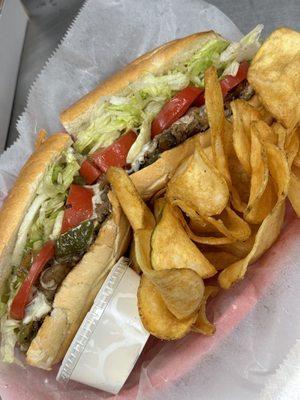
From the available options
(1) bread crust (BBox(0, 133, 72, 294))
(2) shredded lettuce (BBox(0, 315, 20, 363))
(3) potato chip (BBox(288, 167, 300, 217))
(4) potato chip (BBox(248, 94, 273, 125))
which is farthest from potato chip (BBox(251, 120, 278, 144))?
(2) shredded lettuce (BBox(0, 315, 20, 363))

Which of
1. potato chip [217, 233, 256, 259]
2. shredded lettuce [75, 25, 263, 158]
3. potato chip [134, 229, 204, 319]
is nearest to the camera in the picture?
potato chip [134, 229, 204, 319]

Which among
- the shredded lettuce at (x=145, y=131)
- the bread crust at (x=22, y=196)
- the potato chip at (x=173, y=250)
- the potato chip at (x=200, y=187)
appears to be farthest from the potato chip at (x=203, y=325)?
the bread crust at (x=22, y=196)

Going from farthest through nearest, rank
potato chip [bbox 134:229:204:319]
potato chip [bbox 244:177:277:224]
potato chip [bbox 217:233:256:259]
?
potato chip [bbox 217:233:256:259]
potato chip [bbox 244:177:277:224]
potato chip [bbox 134:229:204:319]

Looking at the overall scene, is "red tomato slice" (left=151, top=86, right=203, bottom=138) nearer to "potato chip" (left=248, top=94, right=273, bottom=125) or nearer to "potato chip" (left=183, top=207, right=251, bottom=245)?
"potato chip" (left=248, top=94, right=273, bottom=125)

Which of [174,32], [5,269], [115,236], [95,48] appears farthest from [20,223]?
[174,32]

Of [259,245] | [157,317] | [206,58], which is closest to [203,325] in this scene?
[157,317]

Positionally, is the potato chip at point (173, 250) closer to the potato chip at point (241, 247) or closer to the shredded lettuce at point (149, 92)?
the potato chip at point (241, 247)

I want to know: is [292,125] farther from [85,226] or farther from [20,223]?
[20,223]
